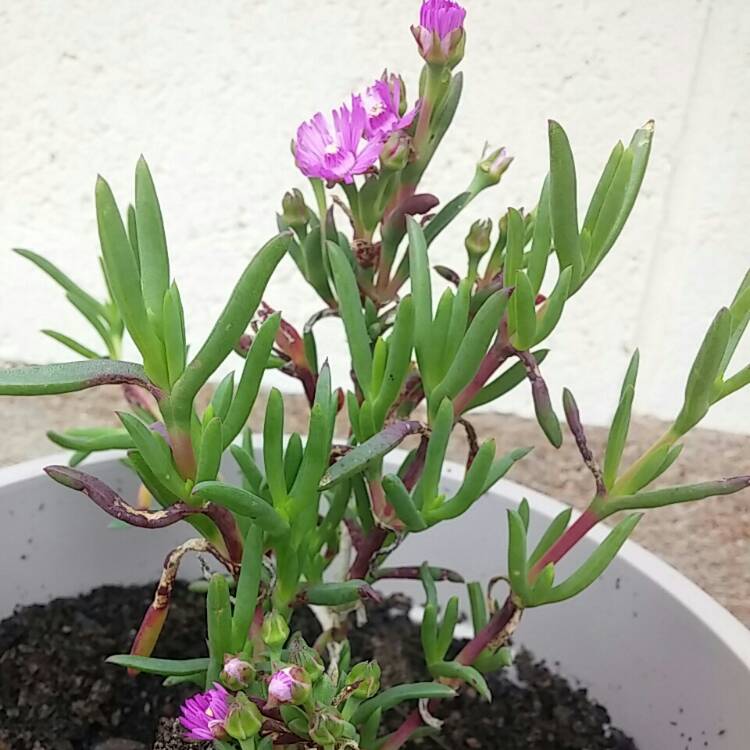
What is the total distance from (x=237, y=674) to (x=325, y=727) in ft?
0.15

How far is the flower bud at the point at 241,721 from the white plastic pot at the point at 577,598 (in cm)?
29

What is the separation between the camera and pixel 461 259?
1088 mm

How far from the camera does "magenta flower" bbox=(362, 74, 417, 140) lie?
1.48 ft

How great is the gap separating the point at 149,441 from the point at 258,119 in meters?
0.73

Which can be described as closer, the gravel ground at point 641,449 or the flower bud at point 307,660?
the flower bud at point 307,660

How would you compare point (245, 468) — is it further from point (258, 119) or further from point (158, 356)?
point (258, 119)

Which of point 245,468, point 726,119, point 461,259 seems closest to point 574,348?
point 461,259

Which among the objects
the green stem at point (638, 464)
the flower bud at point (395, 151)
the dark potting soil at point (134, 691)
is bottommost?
the dark potting soil at point (134, 691)

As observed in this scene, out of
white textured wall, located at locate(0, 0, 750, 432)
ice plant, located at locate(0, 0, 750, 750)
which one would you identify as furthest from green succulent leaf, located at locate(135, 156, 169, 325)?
white textured wall, located at locate(0, 0, 750, 432)

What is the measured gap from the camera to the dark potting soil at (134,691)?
612mm

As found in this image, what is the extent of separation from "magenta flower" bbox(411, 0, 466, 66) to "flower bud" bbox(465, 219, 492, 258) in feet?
0.27

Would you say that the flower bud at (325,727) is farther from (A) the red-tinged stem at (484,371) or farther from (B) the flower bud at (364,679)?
(A) the red-tinged stem at (484,371)

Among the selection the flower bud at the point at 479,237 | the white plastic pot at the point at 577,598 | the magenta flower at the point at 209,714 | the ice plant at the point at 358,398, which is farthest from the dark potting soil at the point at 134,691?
the flower bud at the point at 479,237

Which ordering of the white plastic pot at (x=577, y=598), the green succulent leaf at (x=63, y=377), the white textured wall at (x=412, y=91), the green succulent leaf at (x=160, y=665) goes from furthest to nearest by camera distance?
1. the white textured wall at (x=412, y=91)
2. the white plastic pot at (x=577, y=598)
3. the green succulent leaf at (x=160, y=665)
4. the green succulent leaf at (x=63, y=377)
